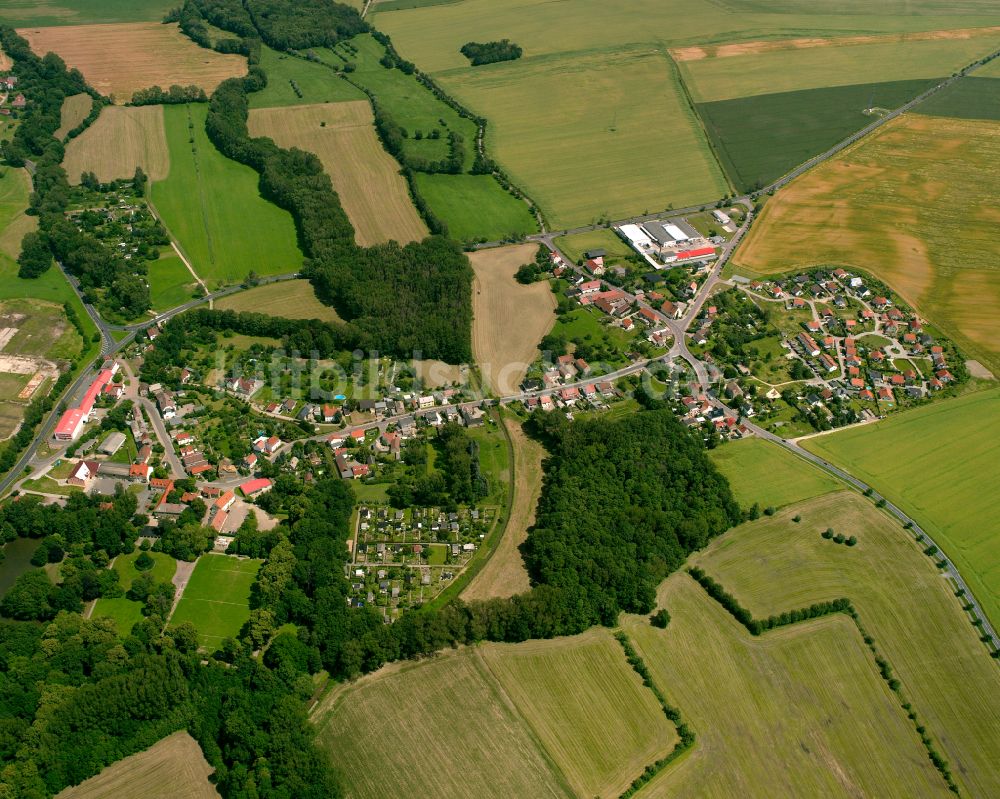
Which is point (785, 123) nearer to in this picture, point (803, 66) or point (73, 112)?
point (803, 66)

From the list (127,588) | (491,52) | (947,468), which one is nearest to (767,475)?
(947,468)

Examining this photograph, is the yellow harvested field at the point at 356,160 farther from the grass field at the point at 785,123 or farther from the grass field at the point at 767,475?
the grass field at the point at 767,475

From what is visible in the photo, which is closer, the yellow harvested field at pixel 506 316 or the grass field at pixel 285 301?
the yellow harvested field at pixel 506 316

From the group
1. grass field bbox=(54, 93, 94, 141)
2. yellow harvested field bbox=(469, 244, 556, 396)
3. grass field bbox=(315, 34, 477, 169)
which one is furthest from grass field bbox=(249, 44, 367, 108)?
yellow harvested field bbox=(469, 244, 556, 396)

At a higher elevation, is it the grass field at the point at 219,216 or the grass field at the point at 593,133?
the grass field at the point at 593,133

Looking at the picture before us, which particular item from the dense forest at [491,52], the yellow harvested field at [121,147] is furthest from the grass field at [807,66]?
the yellow harvested field at [121,147]

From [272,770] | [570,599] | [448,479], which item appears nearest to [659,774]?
[570,599]

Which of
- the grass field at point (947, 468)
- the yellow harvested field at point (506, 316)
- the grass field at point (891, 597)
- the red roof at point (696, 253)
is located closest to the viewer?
the grass field at point (891, 597)

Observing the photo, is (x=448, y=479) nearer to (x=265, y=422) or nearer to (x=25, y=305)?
(x=265, y=422)
